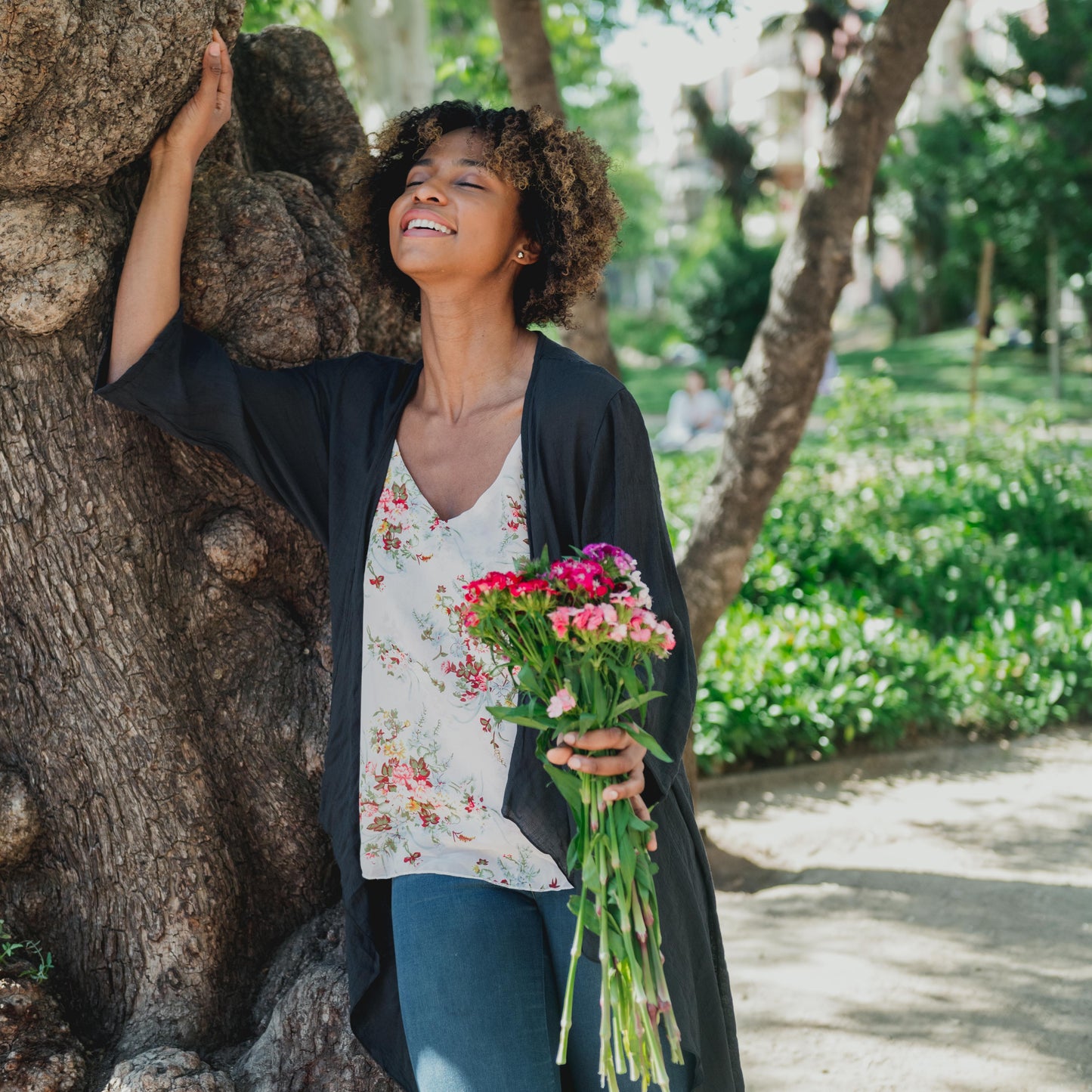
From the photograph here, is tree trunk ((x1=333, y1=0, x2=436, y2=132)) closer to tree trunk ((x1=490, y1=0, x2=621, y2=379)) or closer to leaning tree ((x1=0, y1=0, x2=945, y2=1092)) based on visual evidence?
tree trunk ((x1=490, y1=0, x2=621, y2=379))

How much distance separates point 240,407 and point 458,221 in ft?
1.78

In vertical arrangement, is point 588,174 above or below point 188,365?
above

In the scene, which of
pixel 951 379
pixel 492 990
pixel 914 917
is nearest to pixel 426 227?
pixel 492 990

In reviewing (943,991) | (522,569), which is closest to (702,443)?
(943,991)

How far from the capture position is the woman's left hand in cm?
181

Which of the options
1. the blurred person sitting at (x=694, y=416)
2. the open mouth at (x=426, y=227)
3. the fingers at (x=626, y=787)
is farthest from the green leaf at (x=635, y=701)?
the blurred person sitting at (x=694, y=416)

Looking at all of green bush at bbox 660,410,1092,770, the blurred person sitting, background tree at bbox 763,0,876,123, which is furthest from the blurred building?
green bush at bbox 660,410,1092,770

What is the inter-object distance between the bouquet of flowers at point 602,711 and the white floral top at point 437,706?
0.67 ft

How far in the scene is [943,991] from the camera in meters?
3.84

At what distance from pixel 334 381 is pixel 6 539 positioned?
0.72 m

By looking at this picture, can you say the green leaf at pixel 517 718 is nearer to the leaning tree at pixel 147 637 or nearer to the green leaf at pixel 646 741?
A: the green leaf at pixel 646 741

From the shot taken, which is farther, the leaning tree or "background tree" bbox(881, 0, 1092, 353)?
"background tree" bbox(881, 0, 1092, 353)

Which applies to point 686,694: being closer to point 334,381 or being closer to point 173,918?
point 334,381

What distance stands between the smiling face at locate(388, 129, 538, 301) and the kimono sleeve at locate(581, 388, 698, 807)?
42cm
